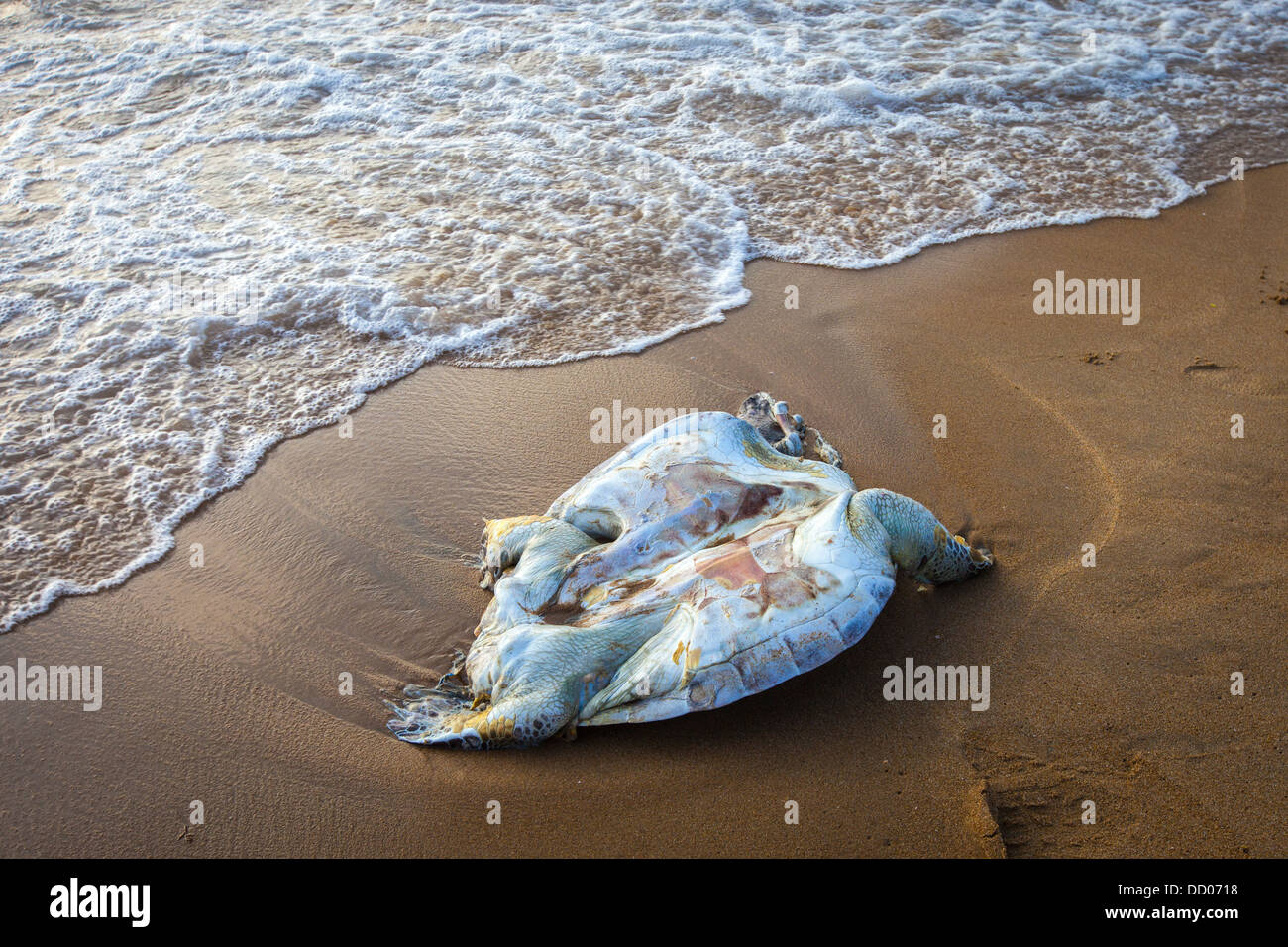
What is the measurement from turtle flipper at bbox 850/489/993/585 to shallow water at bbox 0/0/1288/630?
96.6 inches

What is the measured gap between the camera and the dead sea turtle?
3.36 metres

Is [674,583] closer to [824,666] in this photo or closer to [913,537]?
[824,666]

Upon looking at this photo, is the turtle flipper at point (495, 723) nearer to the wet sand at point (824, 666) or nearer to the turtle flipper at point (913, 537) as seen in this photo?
the wet sand at point (824, 666)

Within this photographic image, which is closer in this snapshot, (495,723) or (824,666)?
(495,723)

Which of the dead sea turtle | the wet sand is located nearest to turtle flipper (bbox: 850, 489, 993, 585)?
the dead sea turtle

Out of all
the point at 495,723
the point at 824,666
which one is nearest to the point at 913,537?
the point at 824,666

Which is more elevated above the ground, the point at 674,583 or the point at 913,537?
the point at 913,537

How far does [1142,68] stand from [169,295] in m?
9.11

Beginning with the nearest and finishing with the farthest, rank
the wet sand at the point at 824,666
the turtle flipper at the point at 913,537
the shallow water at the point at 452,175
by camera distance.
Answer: the wet sand at the point at 824,666 < the turtle flipper at the point at 913,537 < the shallow water at the point at 452,175

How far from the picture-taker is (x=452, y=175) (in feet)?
25.4

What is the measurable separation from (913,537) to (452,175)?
18.1ft

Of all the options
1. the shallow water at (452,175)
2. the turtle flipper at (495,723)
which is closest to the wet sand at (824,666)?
the turtle flipper at (495,723)

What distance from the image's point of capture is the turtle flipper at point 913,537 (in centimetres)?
371
